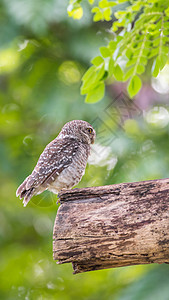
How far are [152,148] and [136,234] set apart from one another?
2.19 metres

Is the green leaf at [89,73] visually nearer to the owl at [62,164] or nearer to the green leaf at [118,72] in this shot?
the green leaf at [118,72]

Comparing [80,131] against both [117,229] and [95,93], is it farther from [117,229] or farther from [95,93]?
[117,229]

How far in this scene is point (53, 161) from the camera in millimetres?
3127

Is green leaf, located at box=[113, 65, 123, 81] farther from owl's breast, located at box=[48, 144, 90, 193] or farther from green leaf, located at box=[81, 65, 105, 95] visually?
owl's breast, located at box=[48, 144, 90, 193]

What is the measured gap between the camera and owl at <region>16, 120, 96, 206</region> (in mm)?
2990

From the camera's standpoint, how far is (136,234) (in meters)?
2.14

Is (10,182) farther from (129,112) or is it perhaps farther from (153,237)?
(153,237)

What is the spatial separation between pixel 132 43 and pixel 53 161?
3.39 ft

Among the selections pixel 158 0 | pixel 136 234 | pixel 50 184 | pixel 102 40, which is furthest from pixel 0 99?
pixel 136 234

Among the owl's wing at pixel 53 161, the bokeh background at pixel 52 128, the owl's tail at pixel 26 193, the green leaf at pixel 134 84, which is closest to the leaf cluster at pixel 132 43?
the green leaf at pixel 134 84

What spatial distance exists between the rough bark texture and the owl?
30.1 inches

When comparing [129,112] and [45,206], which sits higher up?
[129,112]

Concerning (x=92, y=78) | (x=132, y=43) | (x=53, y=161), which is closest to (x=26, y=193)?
(x=53, y=161)

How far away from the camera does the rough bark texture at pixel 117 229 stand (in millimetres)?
2133
